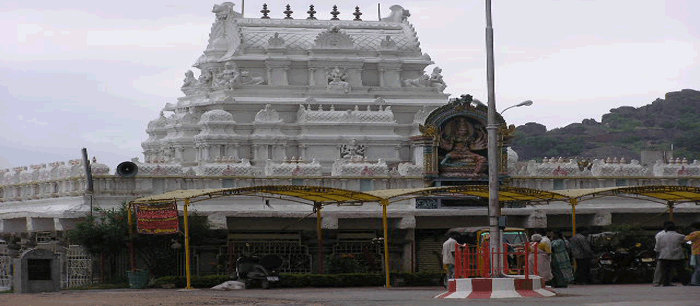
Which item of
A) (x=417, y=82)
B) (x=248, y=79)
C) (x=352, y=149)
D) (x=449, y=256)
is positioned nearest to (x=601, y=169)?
(x=352, y=149)

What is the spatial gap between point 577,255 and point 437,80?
79.2ft

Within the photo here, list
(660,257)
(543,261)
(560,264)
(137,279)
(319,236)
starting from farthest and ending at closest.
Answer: (319,236)
(137,279)
(560,264)
(543,261)
(660,257)

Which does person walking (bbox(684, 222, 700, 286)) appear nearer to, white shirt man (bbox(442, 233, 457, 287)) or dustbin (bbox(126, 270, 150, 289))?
white shirt man (bbox(442, 233, 457, 287))

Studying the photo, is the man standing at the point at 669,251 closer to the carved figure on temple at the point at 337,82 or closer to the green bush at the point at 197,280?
the green bush at the point at 197,280

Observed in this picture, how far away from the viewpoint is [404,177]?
56.6m

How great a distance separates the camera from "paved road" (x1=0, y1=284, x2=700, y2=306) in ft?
112

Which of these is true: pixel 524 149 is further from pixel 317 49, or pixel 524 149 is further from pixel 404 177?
pixel 404 177

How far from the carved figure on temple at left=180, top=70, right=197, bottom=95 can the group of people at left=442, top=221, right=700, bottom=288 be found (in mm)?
26210

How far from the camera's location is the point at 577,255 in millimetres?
47656

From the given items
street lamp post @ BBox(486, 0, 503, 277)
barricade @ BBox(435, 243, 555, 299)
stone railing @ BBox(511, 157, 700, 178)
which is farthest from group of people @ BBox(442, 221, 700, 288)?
stone railing @ BBox(511, 157, 700, 178)

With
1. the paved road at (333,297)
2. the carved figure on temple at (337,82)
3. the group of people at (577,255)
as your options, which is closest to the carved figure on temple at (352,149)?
the carved figure on temple at (337,82)

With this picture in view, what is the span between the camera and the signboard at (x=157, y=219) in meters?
48.9

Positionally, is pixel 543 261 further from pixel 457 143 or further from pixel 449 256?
pixel 457 143

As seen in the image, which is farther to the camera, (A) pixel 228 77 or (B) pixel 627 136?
(B) pixel 627 136
